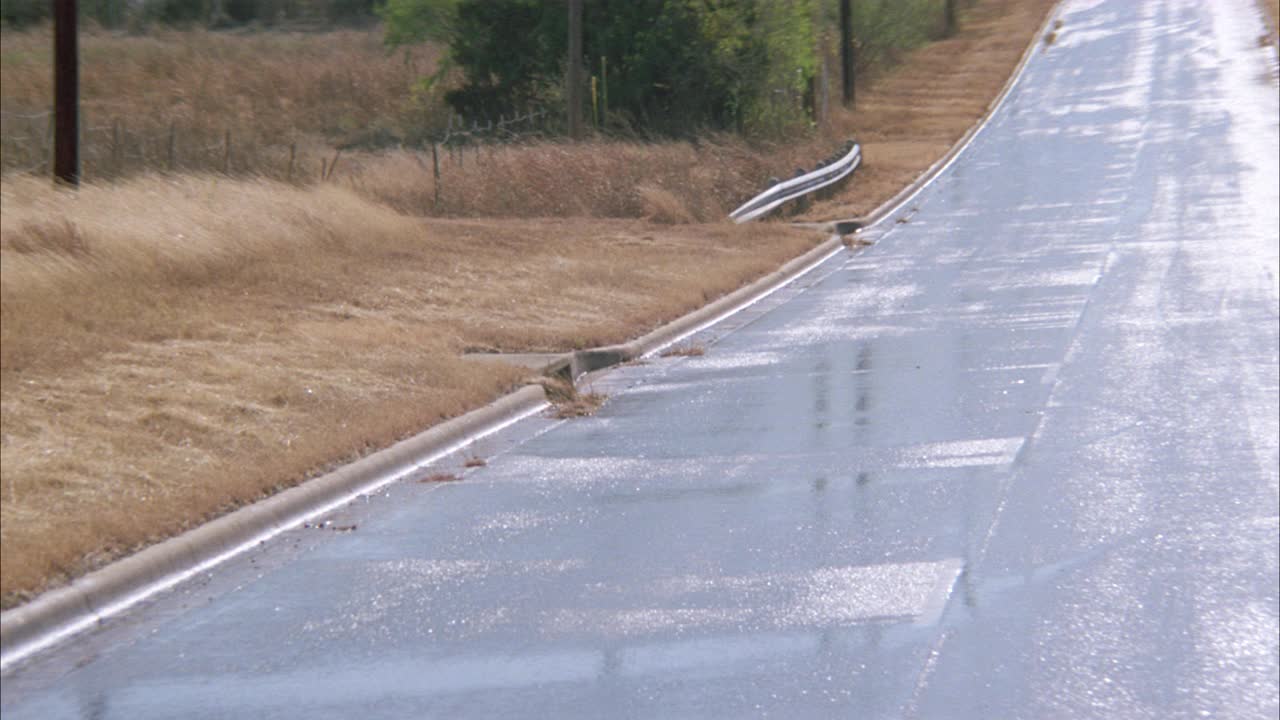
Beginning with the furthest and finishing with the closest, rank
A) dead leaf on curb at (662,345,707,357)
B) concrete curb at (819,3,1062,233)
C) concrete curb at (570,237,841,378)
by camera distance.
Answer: concrete curb at (819,3,1062,233), dead leaf on curb at (662,345,707,357), concrete curb at (570,237,841,378)

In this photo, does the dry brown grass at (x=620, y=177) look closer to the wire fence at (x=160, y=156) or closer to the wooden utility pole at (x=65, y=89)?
the wire fence at (x=160, y=156)

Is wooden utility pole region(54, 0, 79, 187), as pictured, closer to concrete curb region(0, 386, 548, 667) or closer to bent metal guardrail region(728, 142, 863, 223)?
concrete curb region(0, 386, 548, 667)

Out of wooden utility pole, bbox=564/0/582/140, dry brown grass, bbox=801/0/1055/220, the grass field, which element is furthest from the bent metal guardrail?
wooden utility pole, bbox=564/0/582/140

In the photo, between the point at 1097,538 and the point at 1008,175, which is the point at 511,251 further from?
the point at 1008,175

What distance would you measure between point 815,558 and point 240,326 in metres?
7.22

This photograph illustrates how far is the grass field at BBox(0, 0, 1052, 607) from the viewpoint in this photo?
9.49 m

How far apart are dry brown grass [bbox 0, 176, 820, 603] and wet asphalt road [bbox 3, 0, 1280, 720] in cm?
71

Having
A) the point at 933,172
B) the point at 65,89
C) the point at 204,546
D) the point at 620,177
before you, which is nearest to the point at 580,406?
the point at 204,546

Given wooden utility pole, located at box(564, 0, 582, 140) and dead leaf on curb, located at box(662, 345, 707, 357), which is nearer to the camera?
dead leaf on curb, located at box(662, 345, 707, 357)

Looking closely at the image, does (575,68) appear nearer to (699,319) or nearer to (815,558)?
(699,319)

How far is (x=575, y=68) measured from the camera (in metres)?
32.3

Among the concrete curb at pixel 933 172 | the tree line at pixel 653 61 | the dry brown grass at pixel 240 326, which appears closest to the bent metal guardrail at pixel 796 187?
the concrete curb at pixel 933 172

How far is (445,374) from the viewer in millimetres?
12992

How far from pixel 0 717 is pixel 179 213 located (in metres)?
11.7
